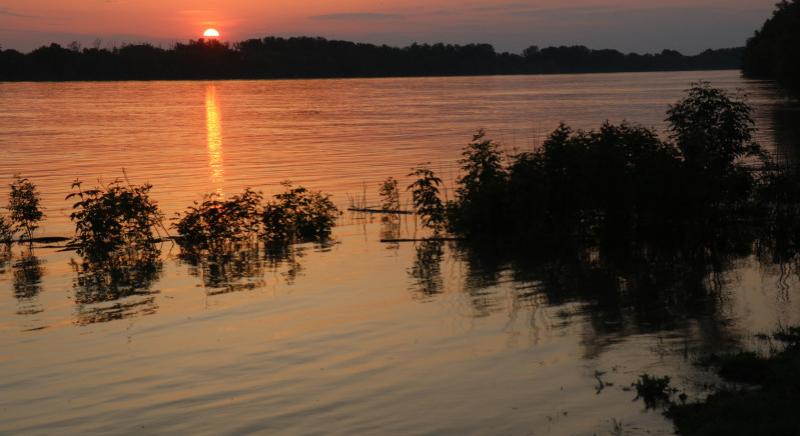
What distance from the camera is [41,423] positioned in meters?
11.9

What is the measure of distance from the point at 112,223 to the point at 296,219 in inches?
208

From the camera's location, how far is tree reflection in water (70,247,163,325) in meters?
18.4

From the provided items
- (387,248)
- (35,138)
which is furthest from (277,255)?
(35,138)

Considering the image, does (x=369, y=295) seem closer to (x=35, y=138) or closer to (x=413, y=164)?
(x=413, y=164)

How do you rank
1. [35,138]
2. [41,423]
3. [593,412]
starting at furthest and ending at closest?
[35,138], [41,423], [593,412]

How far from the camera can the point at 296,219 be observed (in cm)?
2728

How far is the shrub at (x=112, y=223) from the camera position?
2452cm

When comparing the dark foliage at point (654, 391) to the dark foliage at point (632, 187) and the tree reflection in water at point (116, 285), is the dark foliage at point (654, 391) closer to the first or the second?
the tree reflection in water at point (116, 285)

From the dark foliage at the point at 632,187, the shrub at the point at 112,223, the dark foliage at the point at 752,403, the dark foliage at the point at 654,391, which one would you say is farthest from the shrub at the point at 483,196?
the dark foliage at the point at 654,391

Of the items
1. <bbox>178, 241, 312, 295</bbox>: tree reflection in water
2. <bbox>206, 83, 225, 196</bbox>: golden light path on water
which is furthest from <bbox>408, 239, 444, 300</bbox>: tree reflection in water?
<bbox>206, 83, 225, 196</bbox>: golden light path on water

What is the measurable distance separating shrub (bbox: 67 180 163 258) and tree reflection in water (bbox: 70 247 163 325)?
30cm

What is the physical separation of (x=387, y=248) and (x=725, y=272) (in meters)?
9.05

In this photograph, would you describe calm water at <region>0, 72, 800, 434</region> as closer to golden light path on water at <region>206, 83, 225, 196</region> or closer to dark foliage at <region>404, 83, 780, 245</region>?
dark foliage at <region>404, 83, 780, 245</region>

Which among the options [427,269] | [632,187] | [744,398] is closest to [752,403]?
[744,398]
